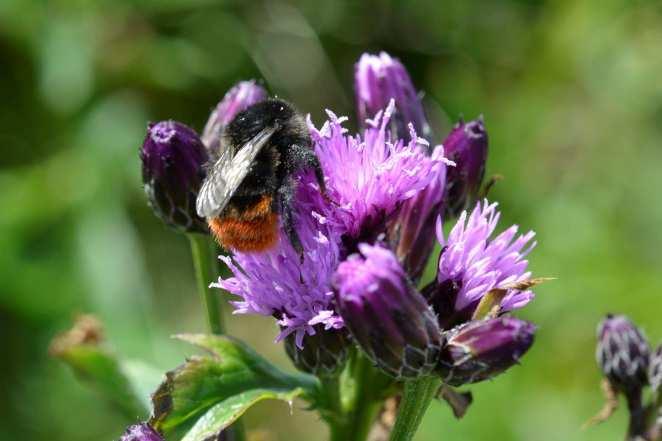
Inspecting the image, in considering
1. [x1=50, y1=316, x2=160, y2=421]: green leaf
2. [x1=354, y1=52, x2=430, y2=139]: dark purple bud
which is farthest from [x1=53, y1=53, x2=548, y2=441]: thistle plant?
[x1=50, y1=316, x2=160, y2=421]: green leaf

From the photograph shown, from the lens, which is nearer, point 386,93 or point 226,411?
point 226,411

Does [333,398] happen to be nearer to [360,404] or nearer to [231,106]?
[360,404]

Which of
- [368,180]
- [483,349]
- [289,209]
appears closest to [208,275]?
[289,209]

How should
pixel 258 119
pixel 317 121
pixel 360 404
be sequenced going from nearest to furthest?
pixel 258 119
pixel 360 404
pixel 317 121

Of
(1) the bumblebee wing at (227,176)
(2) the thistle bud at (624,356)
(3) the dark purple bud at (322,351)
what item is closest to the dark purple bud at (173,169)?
(1) the bumblebee wing at (227,176)

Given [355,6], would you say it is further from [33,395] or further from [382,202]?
[382,202]

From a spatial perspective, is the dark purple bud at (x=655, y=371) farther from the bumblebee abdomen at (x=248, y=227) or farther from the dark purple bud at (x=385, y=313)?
the bumblebee abdomen at (x=248, y=227)
